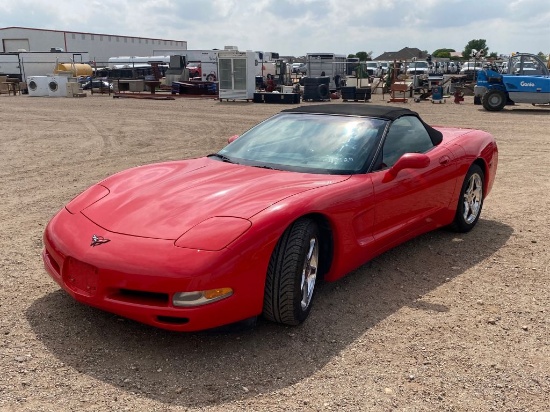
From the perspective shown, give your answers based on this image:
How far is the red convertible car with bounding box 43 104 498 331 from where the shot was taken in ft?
9.86

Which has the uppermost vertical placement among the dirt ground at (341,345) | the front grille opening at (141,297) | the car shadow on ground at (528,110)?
the front grille opening at (141,297)

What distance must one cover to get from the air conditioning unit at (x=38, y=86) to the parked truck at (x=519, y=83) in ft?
75.9

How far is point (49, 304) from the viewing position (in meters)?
3.76

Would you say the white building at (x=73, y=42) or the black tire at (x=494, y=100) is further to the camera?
the white building at (x=73, y=42)

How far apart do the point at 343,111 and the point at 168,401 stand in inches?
115

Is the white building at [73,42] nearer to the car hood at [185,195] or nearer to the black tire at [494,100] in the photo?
the black tire at [494,100]

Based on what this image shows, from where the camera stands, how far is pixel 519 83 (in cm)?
2045

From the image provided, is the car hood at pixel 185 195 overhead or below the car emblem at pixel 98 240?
overhead

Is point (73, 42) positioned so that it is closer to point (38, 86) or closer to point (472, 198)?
point (38, 86)

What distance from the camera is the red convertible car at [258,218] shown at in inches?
118

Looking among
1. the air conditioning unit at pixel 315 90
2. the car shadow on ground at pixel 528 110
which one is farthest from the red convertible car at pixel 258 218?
the air conditioning unit at pixel 315 90

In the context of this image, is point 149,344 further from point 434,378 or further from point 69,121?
point 69,121

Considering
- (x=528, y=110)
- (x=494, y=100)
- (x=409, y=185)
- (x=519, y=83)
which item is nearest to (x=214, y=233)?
(x=409, y=185)

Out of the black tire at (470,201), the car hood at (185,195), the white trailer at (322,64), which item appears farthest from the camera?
the white trailer at (322,64)
